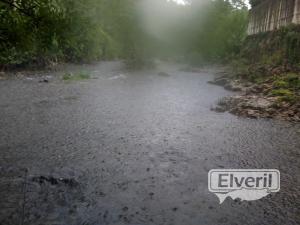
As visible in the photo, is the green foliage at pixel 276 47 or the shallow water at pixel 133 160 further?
the green foliage at pixel 276 47

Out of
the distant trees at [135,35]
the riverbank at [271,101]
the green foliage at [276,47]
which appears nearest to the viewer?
the riverbank at [271,101]

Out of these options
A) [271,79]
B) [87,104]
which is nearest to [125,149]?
[87,104]

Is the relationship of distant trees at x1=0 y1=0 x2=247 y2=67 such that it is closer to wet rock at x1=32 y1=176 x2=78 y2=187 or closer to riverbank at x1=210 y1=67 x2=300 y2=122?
riverbank at x1=210 y1=67 x2=300 y2=122

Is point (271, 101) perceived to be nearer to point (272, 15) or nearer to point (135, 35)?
point (272, 15)

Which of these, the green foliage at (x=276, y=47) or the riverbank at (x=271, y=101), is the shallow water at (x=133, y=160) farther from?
the green foliage at (x=276, y=47)

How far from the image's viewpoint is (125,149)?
6.49m

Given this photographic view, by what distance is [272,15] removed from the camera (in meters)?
19.7

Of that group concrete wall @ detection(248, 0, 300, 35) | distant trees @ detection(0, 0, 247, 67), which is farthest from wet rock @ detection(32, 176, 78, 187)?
concrete wall @ detection(248, 0, 300, 35)

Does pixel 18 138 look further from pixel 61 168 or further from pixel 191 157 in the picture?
pixel 191 157
